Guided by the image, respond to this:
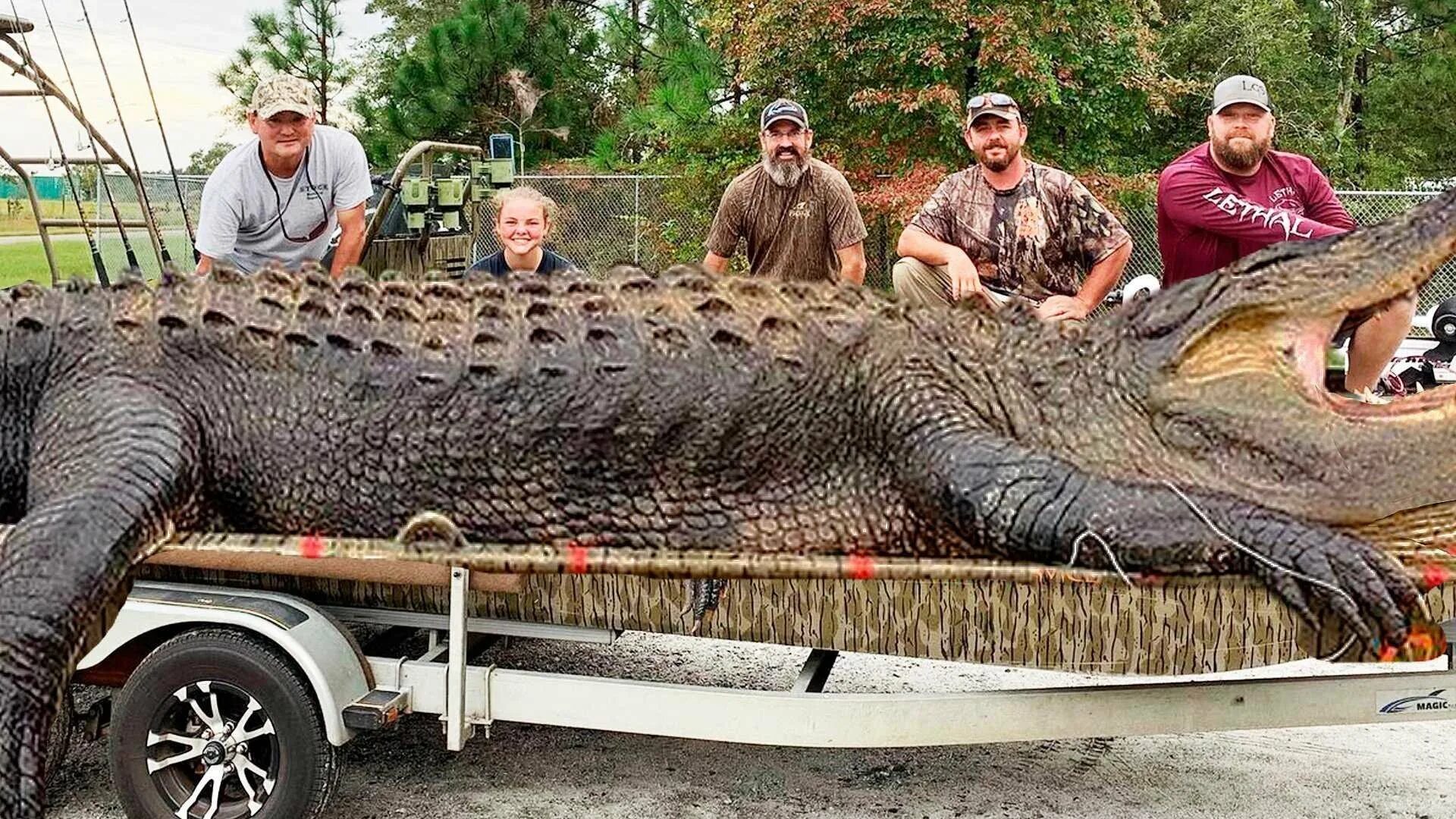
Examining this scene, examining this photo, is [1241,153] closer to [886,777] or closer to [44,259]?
[886,777]

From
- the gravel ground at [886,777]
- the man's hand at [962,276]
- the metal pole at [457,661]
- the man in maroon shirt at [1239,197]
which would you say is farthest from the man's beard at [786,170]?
the metal pole at [457,661]

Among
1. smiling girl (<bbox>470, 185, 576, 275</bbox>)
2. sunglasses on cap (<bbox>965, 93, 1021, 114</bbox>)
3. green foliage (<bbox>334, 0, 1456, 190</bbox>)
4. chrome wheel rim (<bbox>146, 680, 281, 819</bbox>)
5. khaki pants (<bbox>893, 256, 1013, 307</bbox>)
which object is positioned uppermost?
green foliage (<bbox>334, 0, 1456, 190</bbox>)

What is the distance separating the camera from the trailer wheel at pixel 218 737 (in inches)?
129

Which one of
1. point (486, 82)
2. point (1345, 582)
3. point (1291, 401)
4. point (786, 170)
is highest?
point (486, 82)

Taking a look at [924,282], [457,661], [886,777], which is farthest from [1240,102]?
[457,661]

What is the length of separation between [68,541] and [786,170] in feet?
11.2

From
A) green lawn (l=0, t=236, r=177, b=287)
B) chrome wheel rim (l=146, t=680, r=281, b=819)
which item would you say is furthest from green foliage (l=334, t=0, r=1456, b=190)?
chrome wheel rim (l=146, t=680, r=281, b=819)

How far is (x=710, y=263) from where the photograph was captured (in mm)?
5633

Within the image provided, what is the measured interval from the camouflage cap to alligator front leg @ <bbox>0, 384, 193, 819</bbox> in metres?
1.75

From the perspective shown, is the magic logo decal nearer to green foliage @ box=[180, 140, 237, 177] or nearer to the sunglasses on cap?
the sunglasses on cap

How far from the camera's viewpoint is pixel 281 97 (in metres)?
4.86

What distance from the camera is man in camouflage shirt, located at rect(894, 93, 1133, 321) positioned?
486cm

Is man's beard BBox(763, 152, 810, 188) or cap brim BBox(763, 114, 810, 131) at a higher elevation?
cap brim BBox(763, 114, 810, 131)

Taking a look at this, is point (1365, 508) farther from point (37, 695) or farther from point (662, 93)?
point (662, 93)
